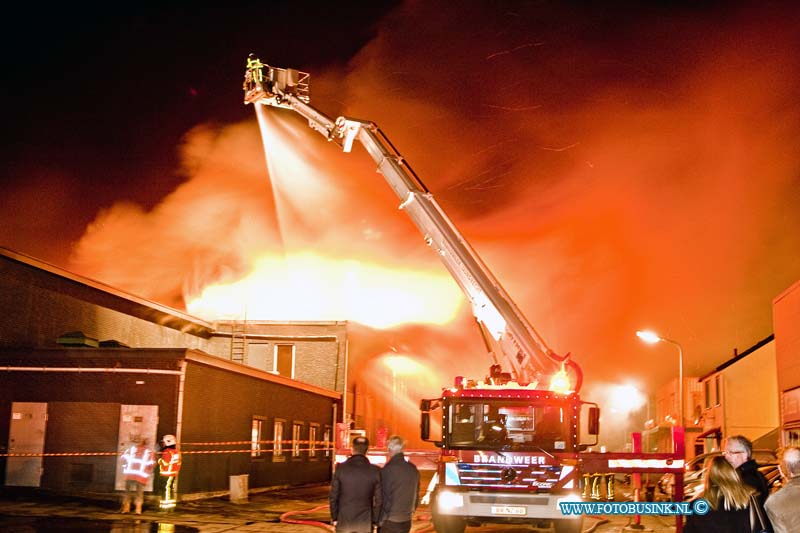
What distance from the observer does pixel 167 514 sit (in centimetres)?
1653

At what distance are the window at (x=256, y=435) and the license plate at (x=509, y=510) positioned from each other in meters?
13.0

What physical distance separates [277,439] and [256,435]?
191 cm

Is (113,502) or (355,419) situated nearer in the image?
(113,502)

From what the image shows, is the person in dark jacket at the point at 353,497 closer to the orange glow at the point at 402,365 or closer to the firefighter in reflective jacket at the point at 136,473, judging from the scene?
the firefighter in reflective jacket at the point at 136,473

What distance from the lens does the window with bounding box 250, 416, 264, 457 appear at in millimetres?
24234

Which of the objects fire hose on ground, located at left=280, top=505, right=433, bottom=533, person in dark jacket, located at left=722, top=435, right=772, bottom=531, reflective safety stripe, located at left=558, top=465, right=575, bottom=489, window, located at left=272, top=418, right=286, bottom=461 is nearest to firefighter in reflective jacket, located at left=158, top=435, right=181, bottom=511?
fire hose on ground, located at left=280, top=505, right=433, bottom=533

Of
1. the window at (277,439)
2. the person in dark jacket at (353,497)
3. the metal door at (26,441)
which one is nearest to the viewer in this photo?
the person in dark jacket at (353,497)

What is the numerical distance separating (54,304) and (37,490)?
7554mm

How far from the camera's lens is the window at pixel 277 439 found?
85.7ft

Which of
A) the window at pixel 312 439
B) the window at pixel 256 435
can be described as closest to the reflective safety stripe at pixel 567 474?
the window at pixel 256 435

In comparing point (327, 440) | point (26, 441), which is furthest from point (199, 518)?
point (327, 440)

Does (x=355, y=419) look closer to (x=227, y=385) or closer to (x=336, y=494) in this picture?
(x=227, y=385)

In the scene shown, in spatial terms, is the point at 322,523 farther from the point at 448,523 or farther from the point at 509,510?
the point at 509,510

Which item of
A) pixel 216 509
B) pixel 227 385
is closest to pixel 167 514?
pixel 216 509
